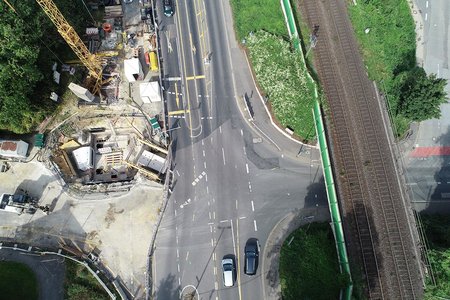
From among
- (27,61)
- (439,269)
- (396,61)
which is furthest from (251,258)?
(27,61)

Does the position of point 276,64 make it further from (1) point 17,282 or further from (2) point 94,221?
(1) point 17,282

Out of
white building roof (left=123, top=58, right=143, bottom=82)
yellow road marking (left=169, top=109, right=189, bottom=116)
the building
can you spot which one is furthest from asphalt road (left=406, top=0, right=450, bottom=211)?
the building

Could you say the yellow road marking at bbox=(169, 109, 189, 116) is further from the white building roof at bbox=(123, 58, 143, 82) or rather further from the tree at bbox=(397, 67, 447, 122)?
the tree at bbox=(397, 67, 447, 122)

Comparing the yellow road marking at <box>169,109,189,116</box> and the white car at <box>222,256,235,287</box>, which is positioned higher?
the yellow road marking at <box>169,109,189,116</box>

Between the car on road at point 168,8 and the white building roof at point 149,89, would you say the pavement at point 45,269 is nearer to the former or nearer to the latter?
the white building roof at point 149,89

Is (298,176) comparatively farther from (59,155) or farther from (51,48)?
(51,48)
